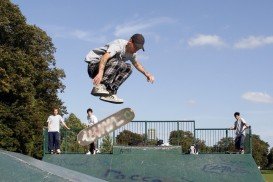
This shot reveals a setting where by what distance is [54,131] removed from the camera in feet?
49.6

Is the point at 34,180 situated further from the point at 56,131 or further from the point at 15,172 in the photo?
the point at 56,131

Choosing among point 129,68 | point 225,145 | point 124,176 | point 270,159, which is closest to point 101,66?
point 129,68

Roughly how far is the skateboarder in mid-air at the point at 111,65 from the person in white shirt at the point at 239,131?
8.75 m

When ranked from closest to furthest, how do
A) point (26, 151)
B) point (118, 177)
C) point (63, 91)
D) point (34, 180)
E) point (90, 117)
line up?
point (34, 180), point (118, 177), point (90, 117), point (26, 151), point (63, 91)

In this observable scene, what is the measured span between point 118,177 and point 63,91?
28197 millimetres

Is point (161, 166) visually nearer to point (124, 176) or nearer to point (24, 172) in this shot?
point (124, 176)

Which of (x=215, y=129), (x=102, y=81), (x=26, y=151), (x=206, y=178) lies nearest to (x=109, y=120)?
(x=102, y=81)

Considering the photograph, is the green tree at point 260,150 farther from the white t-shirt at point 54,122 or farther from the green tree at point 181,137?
the white t-shirt at point 54,122

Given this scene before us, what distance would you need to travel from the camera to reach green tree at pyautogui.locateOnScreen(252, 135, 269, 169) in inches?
4527

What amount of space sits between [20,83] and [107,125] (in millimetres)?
24839

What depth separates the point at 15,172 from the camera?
12.8 ft

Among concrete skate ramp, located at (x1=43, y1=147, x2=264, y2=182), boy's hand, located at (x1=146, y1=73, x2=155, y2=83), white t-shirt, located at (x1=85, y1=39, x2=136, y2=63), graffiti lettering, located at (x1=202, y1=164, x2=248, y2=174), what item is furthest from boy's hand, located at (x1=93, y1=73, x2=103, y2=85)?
graffiti lettering, located at (x1=202, y1=164, x2=248, y2=174)

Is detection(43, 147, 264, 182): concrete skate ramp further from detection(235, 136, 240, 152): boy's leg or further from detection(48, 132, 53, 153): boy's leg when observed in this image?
detection(235, 136, 240, 152): boy's leg

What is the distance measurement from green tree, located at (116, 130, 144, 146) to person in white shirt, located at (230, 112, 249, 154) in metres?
3.30
